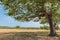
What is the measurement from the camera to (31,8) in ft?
57.1

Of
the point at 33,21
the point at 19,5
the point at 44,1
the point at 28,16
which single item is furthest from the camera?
the point at 33,21

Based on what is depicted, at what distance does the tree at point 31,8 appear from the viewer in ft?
54.4

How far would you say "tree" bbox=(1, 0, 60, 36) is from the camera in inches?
653

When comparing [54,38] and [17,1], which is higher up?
[17,1]

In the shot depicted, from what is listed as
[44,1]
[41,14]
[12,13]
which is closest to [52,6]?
[44,1]

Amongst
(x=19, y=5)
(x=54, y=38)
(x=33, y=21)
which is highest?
(x=19, y=5)

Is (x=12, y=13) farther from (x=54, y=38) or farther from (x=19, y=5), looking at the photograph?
(x=54, y=38)

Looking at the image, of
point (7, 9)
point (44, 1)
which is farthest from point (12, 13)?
point (44, 1)

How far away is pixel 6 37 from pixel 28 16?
275 cm

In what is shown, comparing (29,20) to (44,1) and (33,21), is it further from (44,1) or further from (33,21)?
(44,1)

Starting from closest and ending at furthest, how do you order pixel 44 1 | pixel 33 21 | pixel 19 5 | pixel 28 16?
pixel 44 1 < pixel 19 5 < pixel 28 16 < pixel 33 21

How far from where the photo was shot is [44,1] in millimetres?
16375

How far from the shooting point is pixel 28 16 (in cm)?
1870

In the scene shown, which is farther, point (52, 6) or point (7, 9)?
point (7, 9)
